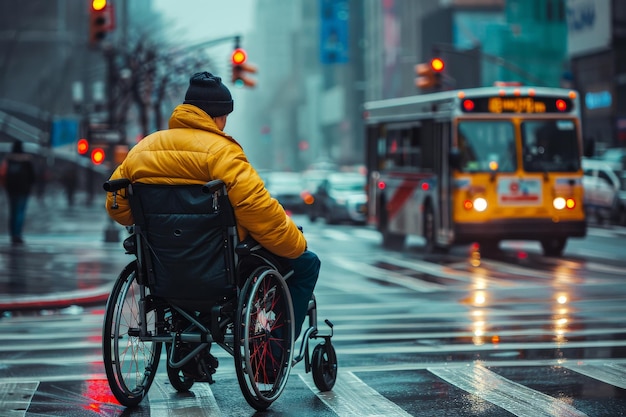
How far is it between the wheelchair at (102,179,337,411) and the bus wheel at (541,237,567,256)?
16.8 metres

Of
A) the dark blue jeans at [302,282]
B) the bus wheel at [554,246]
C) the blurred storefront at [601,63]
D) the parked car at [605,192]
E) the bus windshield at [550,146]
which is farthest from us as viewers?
the blurred storefront at [601,63]

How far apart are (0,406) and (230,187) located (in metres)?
1.99

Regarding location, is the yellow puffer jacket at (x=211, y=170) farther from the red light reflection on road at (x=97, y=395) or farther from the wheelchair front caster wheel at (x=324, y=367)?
the red light reflection on road at (x=97, y=395)

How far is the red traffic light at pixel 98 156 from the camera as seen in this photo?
2992 cm

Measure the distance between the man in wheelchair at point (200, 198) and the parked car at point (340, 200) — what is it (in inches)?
1216

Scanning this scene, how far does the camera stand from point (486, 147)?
2327 cm

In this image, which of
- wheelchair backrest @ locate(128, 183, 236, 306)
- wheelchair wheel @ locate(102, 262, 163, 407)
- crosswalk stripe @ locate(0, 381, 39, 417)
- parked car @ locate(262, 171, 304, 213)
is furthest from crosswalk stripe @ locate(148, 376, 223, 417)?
parked car @ locate(262, 171, 304, 213)

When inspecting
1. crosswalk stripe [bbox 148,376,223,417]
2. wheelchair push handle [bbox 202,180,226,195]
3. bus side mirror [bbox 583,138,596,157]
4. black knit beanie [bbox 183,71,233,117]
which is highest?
black knit beanie [bbox 183,71,233,117]

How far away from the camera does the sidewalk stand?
51.4 ft

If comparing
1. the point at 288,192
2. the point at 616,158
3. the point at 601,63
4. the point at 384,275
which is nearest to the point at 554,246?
the point at 384,275

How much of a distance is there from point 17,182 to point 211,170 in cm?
2163

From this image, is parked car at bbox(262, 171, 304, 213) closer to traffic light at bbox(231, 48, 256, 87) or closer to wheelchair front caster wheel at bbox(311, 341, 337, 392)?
traffic light at bbox(231, 48, 256, 87)

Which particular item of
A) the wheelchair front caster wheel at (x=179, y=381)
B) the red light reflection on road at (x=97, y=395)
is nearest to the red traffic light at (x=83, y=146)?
the red light reflection on road at (x=97, y=395)

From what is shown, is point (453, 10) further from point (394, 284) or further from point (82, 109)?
point (394, 284)
